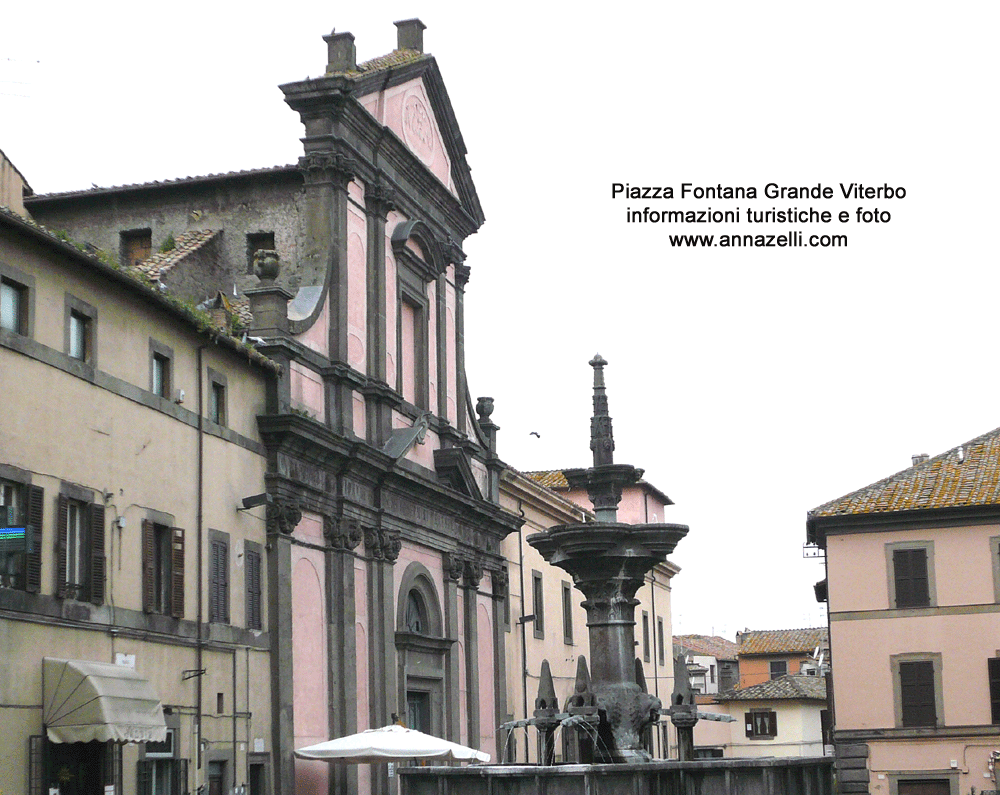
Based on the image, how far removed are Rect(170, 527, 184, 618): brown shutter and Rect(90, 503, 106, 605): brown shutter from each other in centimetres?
214

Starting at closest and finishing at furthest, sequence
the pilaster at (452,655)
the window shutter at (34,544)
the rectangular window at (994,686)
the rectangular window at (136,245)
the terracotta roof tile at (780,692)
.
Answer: the window shutter at (34,544) < the rectangular window at (136,245) < the pilaster at (452,655) < the rectangular window at (994,686) < the terracotta roof tile at (780,692)

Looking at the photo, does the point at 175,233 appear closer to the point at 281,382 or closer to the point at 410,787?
the point at 281,382

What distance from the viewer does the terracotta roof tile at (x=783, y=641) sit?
86000 mm

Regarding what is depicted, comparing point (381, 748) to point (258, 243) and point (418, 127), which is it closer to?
point (258, 243)

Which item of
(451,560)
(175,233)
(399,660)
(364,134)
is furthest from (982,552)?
(175,233)

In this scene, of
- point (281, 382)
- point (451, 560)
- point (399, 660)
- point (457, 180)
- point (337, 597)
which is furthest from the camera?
point (457, 180)

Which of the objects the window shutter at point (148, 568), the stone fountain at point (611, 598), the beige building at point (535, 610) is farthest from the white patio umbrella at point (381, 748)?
the beige building at point (535, 610)

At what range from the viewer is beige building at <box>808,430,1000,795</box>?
1587 inches

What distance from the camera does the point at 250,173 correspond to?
102ft

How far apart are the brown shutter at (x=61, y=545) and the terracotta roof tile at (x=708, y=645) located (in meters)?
74.9

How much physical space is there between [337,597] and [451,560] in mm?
6435

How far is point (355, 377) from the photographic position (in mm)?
30672

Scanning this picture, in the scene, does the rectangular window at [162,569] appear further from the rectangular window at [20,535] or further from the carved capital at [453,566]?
the carved capital at [453,566]

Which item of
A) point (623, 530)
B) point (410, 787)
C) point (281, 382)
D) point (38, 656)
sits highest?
point (281, 382)
